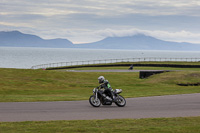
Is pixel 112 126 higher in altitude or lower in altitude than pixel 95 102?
lower

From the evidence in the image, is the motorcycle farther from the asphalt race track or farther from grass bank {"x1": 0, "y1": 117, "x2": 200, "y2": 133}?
grass bank {"x1": 0, "y1": 117, "x2": 200, "y2": 133}

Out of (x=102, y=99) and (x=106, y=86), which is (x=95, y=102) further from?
(x=106, y=86)

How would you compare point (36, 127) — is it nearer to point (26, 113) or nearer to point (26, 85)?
point (26, 113)

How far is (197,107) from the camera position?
55.4 feet

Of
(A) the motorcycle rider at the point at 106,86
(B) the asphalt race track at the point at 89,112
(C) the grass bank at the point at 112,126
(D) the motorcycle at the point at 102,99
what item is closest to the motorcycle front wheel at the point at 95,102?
(D) the motorcycle at the point at 102,99

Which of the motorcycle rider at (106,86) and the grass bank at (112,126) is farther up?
the motorcycle rider at (106,86)

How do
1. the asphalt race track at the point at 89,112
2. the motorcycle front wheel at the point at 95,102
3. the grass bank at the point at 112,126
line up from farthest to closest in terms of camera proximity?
the motorcycle front wheel at the point at 95,102 < the asphalt race track at the point at 89,112 < the grass bank at the point at 112,126

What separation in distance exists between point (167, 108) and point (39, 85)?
59.9ft

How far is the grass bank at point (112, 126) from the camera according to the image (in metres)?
10.2

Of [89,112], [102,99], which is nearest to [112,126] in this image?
[89,112]

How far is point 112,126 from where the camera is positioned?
36.2ft

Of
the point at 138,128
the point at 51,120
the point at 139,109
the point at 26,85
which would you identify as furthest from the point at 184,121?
the point at 26,85

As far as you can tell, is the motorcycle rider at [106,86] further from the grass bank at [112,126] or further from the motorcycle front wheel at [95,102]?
the grass bank at [112,126]

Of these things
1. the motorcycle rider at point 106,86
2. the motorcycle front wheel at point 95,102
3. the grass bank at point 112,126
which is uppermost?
the motorcycle rider at point 106,86
